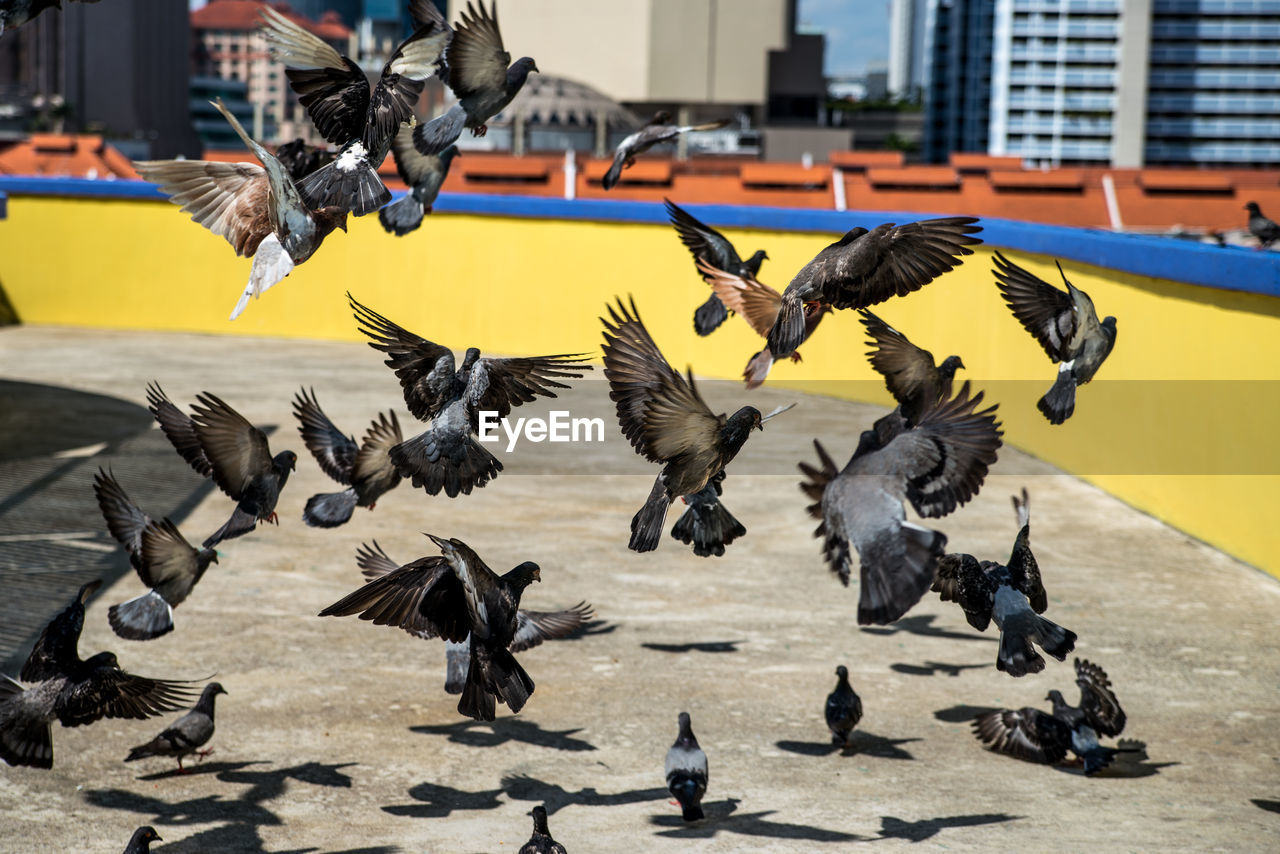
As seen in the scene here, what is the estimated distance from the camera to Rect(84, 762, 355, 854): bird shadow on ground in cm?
657

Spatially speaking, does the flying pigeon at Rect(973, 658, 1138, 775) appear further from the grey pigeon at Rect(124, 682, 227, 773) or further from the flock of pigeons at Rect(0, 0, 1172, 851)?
the grey pigeon at Rect(124, 682, 227, 773)

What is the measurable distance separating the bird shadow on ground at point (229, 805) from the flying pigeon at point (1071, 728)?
3.44 metres

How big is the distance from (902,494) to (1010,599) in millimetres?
985

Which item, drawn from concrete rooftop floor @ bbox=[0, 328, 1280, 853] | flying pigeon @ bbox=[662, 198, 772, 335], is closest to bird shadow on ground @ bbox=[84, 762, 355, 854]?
concrete rooftop floor @ bbox=[0, 328, 1280, 853]

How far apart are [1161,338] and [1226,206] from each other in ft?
32.6

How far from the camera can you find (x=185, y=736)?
7.17m

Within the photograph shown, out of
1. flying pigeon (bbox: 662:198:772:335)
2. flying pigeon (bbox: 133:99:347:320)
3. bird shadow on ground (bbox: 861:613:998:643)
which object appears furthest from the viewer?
bird shadow on ground (bbox: 861:613:998:643)

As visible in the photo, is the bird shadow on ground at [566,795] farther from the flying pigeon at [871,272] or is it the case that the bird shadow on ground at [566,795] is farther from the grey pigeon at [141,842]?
the flying pigeon at [871,272]

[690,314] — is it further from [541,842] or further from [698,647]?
[541,842]

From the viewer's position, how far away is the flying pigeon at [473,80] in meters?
4.98

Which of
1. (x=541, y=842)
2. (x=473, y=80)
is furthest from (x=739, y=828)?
(x=473, y=80)

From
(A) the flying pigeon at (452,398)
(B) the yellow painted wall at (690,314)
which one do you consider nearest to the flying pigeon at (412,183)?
(A) the flying pigeon at (452,398)

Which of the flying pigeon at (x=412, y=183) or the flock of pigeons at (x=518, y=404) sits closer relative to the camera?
the flock of pigeons at (x=518, y=404)

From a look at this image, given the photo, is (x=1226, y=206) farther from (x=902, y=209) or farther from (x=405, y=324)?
(x=405, y=324)
